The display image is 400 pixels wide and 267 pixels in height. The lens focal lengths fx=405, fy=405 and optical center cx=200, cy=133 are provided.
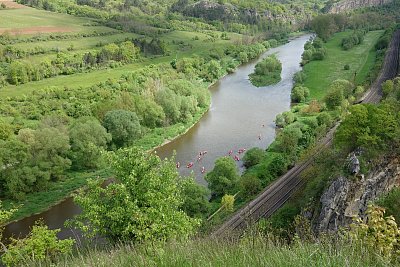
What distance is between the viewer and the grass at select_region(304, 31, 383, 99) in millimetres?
69375

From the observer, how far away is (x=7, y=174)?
114 feet

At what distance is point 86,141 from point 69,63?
1623 inches

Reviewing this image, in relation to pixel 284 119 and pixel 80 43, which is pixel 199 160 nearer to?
pixel 284 119

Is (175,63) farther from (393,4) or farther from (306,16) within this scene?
(393,4)

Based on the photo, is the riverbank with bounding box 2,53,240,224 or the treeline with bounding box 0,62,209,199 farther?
the treeline with bounding box 0,62,209,199

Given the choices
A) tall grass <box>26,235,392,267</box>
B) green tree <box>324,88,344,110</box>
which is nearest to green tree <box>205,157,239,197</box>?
green tree <box>324,88,344,110</box>

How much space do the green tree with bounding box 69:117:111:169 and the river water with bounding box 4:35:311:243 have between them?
551cm

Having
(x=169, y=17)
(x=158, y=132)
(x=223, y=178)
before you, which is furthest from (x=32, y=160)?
(x=169, y=17)

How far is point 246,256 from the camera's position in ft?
22.2

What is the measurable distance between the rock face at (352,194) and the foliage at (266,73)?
162 ft

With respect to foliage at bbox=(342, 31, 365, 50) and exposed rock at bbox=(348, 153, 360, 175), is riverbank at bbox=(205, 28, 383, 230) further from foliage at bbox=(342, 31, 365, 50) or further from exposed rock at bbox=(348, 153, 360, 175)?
foliage at bbox=(342, 31, 365, 50)

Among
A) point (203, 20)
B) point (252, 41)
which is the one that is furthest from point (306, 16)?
point (252, 41)

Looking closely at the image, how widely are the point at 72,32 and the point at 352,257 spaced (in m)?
101

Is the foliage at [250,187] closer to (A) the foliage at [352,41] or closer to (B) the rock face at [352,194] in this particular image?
(B) the rock face at [352,194]
